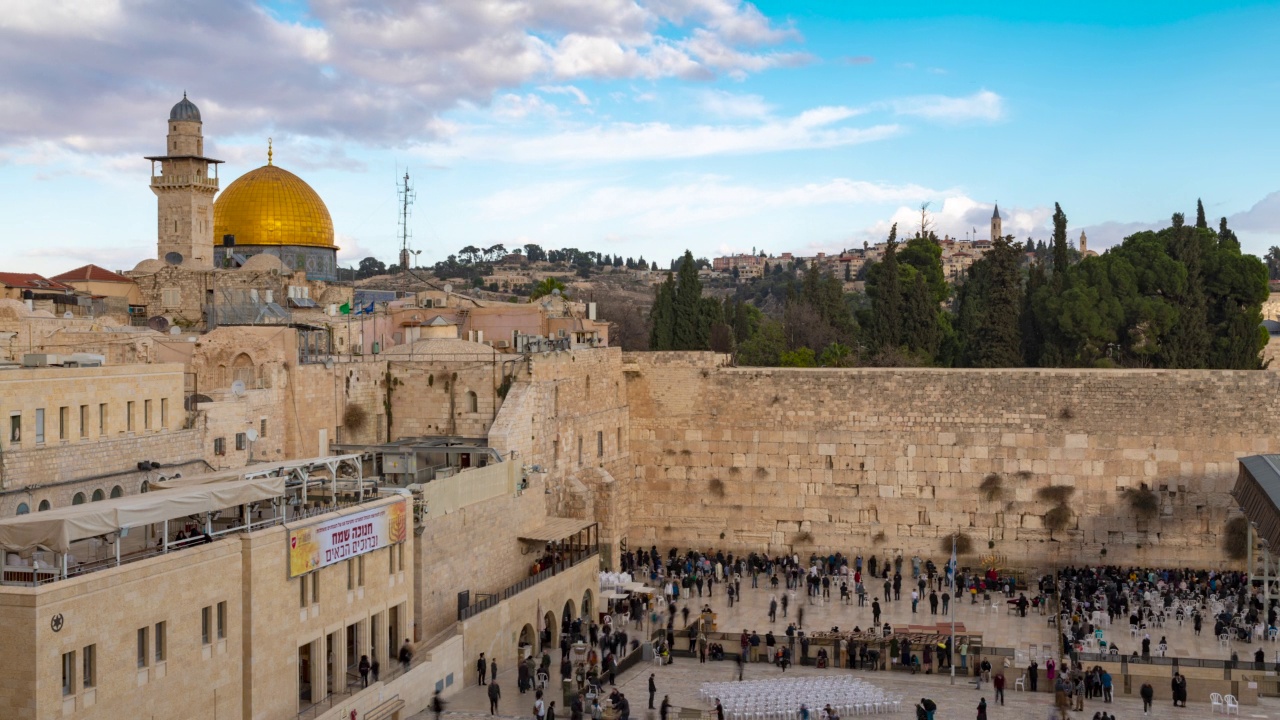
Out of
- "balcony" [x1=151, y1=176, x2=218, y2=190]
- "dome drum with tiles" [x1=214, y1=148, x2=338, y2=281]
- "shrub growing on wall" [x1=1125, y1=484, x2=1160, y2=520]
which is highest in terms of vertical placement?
"balcony" [x1=151, y1=176, x2=218, y2=190]

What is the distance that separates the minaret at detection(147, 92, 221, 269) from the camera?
39531 mm

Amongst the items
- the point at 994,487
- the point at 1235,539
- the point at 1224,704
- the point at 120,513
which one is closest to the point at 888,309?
the point at 994,487

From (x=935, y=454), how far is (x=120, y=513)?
66.7ft

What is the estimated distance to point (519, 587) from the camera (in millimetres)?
22984

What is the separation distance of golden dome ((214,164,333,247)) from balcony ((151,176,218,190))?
3.32 feet

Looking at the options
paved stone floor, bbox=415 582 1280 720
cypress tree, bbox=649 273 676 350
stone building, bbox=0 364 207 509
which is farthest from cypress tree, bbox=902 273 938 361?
stone building, bbox=0 364 207 509

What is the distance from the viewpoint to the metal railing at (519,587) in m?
21.3

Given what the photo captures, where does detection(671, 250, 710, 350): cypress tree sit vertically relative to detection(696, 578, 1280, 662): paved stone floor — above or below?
above

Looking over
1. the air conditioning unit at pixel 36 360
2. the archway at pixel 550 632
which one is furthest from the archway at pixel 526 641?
the air conditioning unit at pixel 36 360

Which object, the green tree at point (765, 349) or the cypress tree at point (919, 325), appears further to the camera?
the green tree at point (765, 349)

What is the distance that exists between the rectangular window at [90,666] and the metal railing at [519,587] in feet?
25.3

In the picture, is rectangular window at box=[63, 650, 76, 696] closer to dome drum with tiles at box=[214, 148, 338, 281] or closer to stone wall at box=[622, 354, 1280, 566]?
stone wall at box=[622, 354, 1280, 566]

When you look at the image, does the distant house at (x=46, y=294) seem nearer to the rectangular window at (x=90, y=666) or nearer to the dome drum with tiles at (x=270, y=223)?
the dome drum with tiles at (x=270, y=223)

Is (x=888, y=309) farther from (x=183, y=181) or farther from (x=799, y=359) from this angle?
(x=183, y=181)
